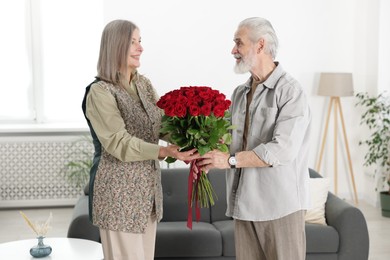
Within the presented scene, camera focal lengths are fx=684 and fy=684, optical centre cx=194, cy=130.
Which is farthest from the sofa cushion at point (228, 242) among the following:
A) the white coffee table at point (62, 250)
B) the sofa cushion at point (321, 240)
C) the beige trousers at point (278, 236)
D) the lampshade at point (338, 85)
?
the lampshade at point (338, 85)

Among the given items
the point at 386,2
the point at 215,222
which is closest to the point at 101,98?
the point at 215,222

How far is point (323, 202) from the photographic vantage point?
17.0ft

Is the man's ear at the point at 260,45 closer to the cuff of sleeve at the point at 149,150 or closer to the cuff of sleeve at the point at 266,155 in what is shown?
the cuff of sleeve at the point at 266,155

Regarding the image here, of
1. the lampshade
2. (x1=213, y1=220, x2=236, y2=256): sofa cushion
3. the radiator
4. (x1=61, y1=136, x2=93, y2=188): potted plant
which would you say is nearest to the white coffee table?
(x1=213, y1=220, x2=236, y2=256): sofa cushion

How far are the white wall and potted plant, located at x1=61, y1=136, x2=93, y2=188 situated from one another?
1038 millimetres

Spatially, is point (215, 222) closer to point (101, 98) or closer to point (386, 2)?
point (101, 98)

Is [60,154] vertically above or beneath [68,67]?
beneath

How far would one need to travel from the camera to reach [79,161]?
739cm

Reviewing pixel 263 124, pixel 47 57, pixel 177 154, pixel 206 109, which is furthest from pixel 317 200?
pixel 47 57

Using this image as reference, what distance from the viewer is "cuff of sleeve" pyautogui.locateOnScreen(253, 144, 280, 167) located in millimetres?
3021

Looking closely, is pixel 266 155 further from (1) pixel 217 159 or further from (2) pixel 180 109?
(2) pixel 180 109

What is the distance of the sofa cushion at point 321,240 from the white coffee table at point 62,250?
151 cm

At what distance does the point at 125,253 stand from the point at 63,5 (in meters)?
5.07

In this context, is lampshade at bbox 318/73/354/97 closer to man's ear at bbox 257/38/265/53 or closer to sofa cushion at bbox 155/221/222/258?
sofa cushion at bbox 155/221/222/258
